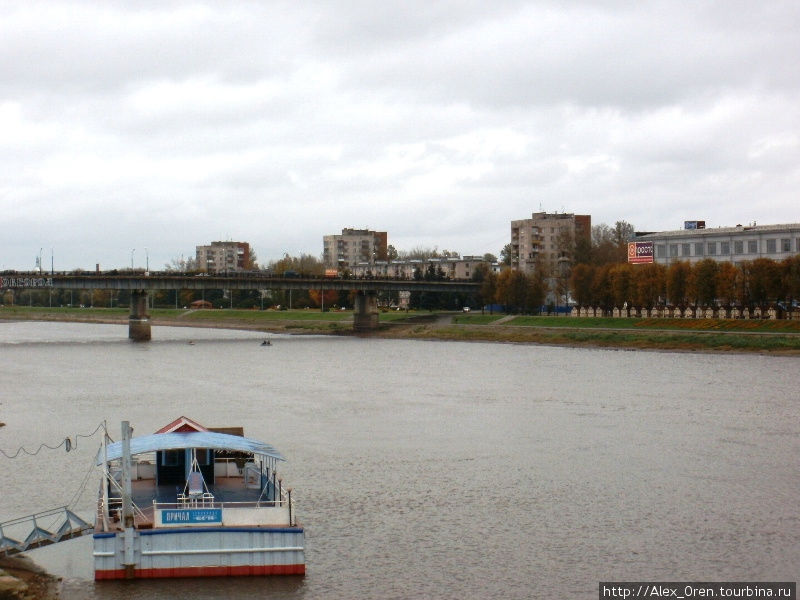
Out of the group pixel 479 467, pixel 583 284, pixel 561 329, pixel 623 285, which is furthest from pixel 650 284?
pixel 479 467

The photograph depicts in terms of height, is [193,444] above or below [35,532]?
above

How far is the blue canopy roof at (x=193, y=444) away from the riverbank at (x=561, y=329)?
248 ft

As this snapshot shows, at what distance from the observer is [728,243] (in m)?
144

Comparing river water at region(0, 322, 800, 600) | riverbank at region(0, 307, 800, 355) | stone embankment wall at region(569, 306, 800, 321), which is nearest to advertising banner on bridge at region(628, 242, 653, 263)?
stone embankment wall at region(569, 306, 800, 321)

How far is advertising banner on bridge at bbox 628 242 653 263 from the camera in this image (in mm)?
154375

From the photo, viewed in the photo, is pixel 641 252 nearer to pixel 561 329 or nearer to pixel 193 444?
pixel 561 329

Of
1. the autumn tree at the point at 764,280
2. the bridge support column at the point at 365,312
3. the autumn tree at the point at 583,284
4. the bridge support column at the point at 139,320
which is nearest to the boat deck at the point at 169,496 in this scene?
the autumn tree at the point at 764,280

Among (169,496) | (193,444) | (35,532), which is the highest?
(193,444)

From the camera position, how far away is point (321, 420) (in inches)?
2276

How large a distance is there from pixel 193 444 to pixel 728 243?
125 metres

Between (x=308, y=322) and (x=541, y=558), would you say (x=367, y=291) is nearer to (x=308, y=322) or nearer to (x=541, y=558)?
(x=308, y=322)

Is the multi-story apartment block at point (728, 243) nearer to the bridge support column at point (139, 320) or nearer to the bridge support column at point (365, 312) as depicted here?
the bridge support column at point (365, 312)

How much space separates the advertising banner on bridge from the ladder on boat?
130m

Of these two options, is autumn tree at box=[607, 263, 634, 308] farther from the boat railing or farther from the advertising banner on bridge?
the boat railing
